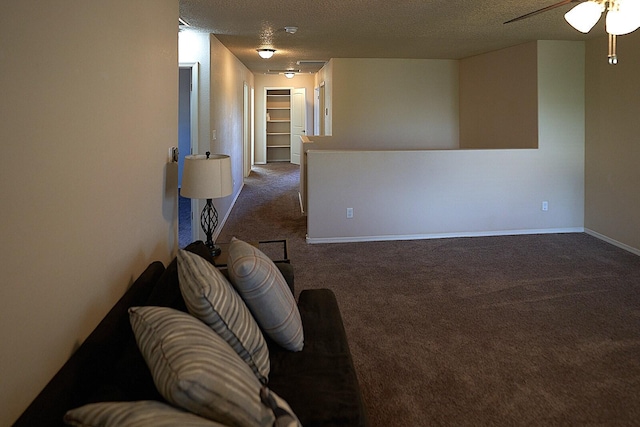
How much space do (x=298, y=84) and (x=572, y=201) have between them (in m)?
8.42

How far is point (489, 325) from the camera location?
122 inches

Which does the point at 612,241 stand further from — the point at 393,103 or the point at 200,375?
the point at 200,375

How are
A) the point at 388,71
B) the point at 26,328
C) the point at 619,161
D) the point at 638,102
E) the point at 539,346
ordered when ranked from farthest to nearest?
the point at 388,71, the point at 619,161, the point at 638,102, the point at 539,346, the point at 26,328

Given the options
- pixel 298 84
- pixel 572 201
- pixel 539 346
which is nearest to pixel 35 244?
pixel 539 346

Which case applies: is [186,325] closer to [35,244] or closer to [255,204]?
[35,244]

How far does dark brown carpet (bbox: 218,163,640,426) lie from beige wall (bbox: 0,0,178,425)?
1.36m

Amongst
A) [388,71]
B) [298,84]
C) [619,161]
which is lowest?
[619,161]

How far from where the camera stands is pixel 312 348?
6.39 ft

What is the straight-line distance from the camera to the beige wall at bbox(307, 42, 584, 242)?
17.2 ft

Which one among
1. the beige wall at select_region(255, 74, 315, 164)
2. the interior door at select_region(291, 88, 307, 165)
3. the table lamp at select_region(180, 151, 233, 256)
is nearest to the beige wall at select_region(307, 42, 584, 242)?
the table lamp at select_region(180, 151, 233, 256)

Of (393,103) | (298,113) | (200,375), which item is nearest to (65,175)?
(200,375)

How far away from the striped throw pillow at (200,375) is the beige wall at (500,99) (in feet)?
17.3

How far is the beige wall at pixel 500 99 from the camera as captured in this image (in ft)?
18.2

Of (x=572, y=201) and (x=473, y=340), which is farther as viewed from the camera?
(x=572, y=201)
